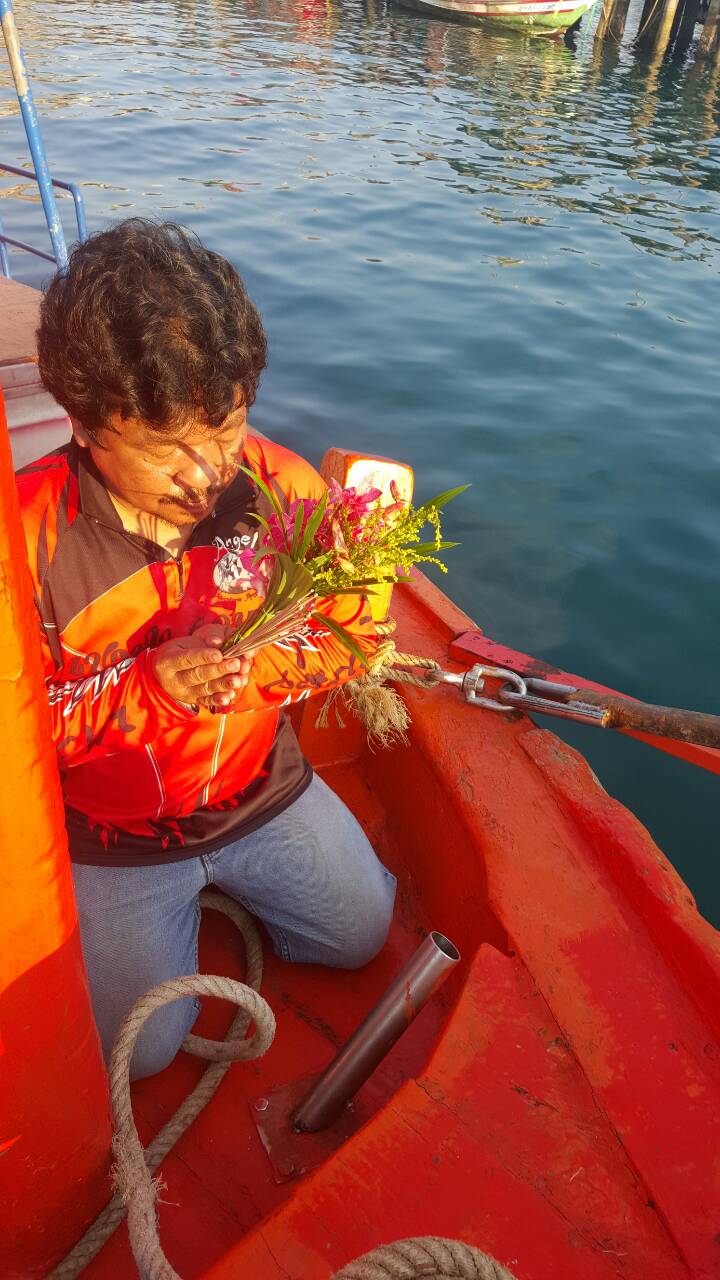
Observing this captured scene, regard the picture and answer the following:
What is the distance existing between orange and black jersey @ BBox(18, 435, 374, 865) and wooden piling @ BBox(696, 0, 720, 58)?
2810 centimetres

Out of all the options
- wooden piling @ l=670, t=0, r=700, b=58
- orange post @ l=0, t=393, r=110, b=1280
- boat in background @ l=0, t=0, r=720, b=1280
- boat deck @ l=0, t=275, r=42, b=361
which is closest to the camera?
orange post @ l=0, t=393, r=110, b=1280

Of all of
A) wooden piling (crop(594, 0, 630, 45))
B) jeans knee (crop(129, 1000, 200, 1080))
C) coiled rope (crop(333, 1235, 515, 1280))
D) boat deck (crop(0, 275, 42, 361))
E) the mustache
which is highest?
the mustache

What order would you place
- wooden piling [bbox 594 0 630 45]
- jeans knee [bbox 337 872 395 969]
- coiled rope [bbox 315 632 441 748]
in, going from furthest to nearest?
wooden piling [bbox 594 0 630 45], coiled rope [bbox 315 632 441 748], jeans knee [bbox 337 872 395 969]

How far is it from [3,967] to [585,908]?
52.8 inches

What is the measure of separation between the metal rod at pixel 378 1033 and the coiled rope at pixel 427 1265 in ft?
2.09

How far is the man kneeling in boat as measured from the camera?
1.72m

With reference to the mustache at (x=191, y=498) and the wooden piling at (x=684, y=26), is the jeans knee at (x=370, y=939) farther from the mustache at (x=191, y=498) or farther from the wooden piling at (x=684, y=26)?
the wooden piling at (x=684, y=26)

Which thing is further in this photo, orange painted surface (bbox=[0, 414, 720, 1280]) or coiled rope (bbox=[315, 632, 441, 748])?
coiled rope (bbox=[315, 632, 441, 748])

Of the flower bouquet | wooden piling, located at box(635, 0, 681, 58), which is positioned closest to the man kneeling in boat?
the flower bouquet

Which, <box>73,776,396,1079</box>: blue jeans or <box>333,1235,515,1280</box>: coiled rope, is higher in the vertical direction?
<box>333,1235,515,1280</box>: coiled rope

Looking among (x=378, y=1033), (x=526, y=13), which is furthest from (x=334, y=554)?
(x=526, y=13)

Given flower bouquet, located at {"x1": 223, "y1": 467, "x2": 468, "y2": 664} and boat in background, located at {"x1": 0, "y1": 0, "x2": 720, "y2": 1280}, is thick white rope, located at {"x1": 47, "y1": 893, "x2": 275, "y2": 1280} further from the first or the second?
flower bouquet, located at {"x1": 223, "y1": 467, "x2": 468, "y2": 664}

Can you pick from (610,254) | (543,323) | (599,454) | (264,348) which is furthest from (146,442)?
(610,254)

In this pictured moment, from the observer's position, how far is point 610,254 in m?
10.8
